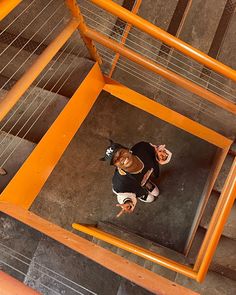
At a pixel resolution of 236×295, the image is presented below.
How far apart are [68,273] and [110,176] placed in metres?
2.27

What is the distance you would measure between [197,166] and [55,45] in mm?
3010

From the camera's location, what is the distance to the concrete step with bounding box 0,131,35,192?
9.41 ft

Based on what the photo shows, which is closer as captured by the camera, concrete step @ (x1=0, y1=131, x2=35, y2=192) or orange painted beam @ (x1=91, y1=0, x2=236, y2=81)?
orange painted beam @ (x1=91, y1=0, x2=236, y2=81)

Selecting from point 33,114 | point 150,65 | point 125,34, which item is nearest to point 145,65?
point 150,65

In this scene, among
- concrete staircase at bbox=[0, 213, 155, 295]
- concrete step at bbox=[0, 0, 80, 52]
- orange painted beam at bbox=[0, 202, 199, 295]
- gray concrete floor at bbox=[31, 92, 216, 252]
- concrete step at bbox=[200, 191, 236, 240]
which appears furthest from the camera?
gray concrete floor at bbox=[31, 92, 216, 252]

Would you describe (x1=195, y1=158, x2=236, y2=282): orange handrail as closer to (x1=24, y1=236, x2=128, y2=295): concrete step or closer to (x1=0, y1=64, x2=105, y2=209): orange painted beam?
(x1=24, y1=236, x2=128, y2=295): concrete step

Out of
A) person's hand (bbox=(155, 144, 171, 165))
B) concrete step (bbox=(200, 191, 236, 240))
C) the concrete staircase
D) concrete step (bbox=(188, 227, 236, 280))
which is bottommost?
the concrete staircase

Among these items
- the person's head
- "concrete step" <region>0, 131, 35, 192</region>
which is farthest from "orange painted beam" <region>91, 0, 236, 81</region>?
"concrete step" <region>0, 131, 35, 192</region>

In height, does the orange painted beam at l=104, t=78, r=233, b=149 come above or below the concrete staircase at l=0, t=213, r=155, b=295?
above

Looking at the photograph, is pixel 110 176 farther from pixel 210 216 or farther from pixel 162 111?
pixel 210 216

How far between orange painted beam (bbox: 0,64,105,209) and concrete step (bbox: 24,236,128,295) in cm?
46

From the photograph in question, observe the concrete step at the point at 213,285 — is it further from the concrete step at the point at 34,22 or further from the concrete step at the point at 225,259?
the concrete step at the point at 34,22

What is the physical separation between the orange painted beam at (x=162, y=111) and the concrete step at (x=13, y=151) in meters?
1.47

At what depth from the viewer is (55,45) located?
2785mm
